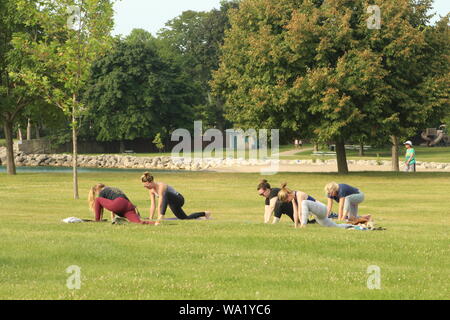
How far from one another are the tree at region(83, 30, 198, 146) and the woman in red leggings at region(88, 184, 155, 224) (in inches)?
2697

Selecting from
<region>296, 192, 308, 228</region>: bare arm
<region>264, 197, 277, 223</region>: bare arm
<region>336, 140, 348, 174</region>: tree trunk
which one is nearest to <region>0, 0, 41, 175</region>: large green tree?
<region>336, 140, 348, 174</region>: tree trunk

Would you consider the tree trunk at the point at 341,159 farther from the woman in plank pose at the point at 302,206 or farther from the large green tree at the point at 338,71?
the woman in plank pose at the point at 302,206

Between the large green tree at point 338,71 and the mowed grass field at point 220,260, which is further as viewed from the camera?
the large green tree at point 338,71

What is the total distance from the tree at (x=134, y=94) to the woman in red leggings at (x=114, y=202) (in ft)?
225

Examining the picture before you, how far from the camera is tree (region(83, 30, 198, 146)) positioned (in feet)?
295

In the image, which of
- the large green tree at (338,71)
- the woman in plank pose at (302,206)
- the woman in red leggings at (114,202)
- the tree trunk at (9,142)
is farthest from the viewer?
the tree trunk at (9,142)

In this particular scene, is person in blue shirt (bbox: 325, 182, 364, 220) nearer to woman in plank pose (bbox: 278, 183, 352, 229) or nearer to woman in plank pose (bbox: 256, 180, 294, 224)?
woman in plank pose (bbox: 256, 180, 294, 224)

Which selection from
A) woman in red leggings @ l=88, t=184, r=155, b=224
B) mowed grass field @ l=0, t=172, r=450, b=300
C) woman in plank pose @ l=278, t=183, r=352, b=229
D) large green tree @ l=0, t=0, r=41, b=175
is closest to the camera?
mowed grass field @ l=0, t=172, r=450, b=300

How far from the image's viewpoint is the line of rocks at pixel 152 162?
7200 cm

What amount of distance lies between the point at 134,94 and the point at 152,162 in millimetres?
15113

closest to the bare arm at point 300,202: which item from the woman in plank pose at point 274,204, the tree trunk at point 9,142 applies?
the woman in plank pose at point 274,204
